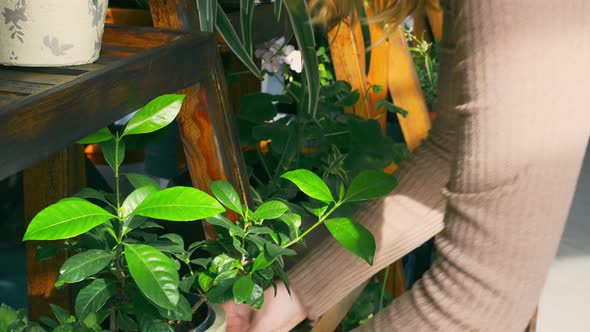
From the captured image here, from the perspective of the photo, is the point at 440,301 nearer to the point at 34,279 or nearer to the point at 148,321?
the point at 148,321

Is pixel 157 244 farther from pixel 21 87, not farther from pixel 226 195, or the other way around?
pixel 21 87

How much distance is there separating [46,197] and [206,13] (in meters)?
0.30

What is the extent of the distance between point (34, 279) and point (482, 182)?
570 mm

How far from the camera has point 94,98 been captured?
0.66 meters

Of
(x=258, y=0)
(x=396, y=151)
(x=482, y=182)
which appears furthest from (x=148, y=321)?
(x=396, y=151)

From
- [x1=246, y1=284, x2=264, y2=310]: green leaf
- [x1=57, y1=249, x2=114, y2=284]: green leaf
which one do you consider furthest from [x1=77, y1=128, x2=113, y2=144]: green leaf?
[x1=246, y1=284, x2=264, y2=310]: green leaf

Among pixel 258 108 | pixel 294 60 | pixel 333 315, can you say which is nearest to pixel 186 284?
pixel 333 315

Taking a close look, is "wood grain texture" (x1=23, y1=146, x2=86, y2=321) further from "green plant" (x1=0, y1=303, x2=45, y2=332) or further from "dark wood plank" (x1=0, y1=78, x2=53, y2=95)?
"dark wood plank" (x1=0, y1=78, x2=53, y2=95)

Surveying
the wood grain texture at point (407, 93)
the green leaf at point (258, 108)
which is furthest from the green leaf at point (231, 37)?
the wood grain texture at point (407, 93)

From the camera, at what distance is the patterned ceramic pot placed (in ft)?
2.27

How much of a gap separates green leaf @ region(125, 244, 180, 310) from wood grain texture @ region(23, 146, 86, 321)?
0.97ft

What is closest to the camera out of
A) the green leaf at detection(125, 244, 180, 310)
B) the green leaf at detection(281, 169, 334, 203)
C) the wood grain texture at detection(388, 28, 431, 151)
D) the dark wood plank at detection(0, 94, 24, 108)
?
the dark wood plank at detection(0, 94, 24, 108)

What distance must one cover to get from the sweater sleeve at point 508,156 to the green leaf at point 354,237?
0.08 m

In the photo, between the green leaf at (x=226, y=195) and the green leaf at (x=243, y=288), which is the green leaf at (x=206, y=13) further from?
the green leaf at (x=243, y=288)
